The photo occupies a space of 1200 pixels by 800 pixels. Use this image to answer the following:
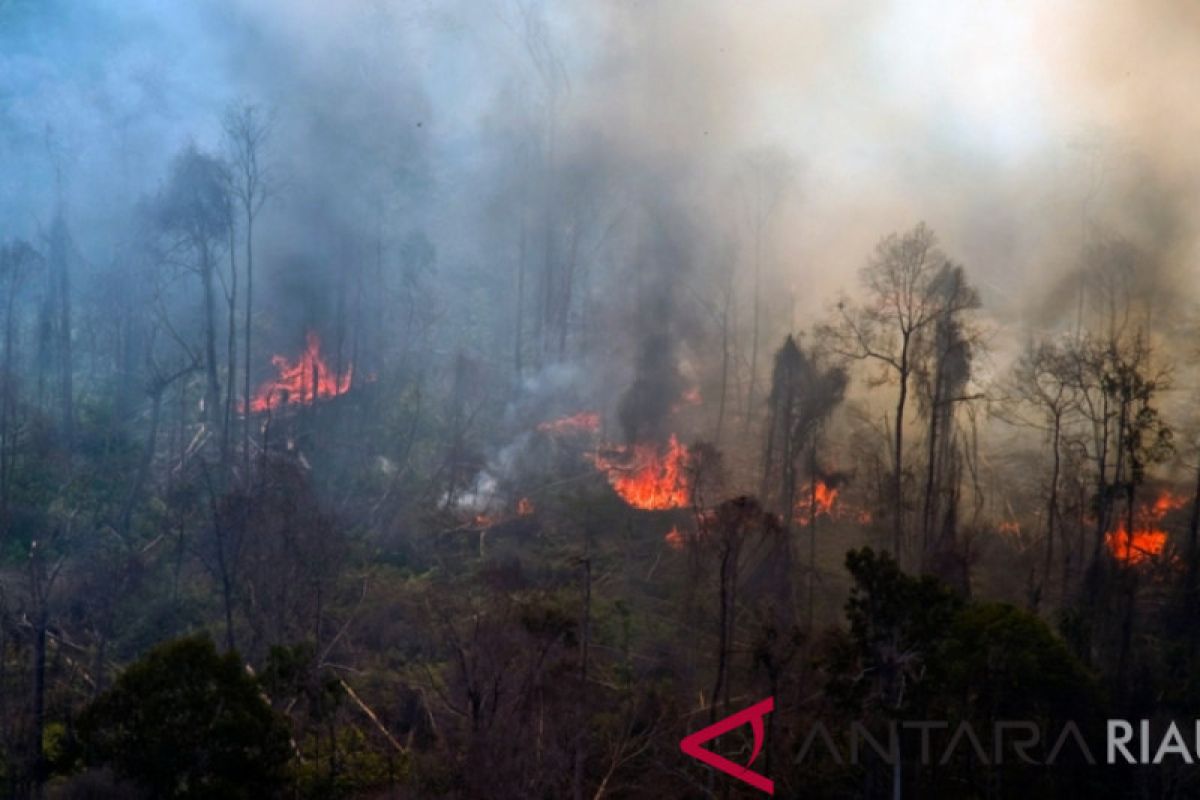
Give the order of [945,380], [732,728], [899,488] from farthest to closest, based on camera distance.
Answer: [945,380], [899,488], [732,728]

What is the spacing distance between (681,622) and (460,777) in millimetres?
9781

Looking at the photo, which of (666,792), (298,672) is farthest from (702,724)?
(298,672)

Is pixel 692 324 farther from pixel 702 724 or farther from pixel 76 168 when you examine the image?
pixel 76 168

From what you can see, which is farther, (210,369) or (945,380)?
(210,369)

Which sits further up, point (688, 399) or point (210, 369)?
point (688, 399)

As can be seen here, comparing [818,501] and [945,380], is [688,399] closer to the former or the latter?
[818,501]

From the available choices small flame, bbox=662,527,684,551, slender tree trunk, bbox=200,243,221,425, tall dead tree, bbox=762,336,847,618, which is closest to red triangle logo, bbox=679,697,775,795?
small flame, bbox=662,527,684,551

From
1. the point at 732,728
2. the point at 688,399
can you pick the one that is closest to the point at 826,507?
the point at 688,399

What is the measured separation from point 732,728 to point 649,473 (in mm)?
14485

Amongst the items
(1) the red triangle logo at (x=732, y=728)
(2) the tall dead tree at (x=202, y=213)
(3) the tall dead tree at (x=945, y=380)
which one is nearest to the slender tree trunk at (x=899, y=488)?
(3) the tall dead tree at (x=945, y=380)

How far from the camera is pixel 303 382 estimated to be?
40.1 metres

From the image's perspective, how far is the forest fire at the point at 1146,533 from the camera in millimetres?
31031

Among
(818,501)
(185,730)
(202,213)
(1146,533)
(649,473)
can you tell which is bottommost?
(185,730)

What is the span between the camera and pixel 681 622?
2766 cm
